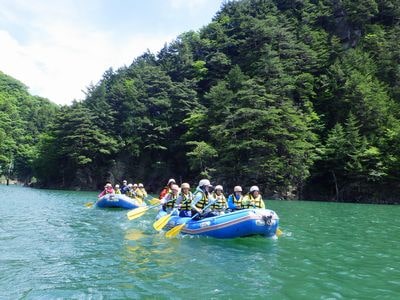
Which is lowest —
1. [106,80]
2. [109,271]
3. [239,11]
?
[109,271]

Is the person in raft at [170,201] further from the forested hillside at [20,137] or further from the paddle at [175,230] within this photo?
the forested hillside at [20,137]

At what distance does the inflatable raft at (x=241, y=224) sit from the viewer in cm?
1151

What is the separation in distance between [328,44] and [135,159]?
29.3m

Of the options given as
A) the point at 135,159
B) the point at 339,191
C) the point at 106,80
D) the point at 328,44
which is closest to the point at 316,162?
the point at 339,191

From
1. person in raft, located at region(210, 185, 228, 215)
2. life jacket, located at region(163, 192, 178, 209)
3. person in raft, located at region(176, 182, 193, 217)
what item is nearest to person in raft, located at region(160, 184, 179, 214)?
life jacket, located at region(163, 192, 178, 209)

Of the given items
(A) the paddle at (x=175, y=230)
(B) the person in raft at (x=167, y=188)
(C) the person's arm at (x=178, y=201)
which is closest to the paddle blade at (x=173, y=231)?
(A) the paddle at (x=175, y=230)

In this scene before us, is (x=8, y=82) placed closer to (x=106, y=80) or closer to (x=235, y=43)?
(x=106, y=80)

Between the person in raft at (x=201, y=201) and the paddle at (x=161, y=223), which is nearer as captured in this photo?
the person in raft at (x=201, y=201)

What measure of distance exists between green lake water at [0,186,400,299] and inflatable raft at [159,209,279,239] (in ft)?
0.96

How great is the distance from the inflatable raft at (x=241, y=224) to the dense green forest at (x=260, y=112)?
2467 cm

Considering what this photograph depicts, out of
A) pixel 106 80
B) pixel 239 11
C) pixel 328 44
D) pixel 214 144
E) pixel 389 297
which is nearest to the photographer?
pixel 389 297

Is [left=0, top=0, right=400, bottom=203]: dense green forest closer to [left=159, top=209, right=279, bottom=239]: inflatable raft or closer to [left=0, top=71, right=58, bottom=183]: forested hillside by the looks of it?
[left=0, top=71, right=58, bottom=183]: forested hillside

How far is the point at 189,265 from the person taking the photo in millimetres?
8852

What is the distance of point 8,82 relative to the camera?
390ft
